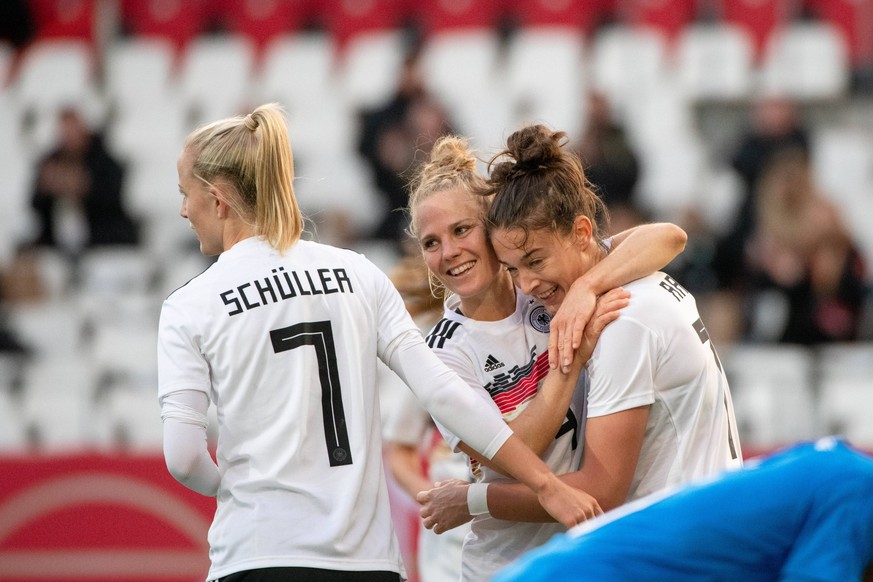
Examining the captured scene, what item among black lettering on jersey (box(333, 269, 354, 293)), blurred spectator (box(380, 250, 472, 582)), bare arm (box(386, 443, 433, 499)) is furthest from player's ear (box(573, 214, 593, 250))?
bare arm (box(386, 443, 433, 499))

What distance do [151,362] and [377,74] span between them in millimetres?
3656

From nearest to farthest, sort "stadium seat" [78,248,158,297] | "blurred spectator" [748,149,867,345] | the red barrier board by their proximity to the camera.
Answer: the red barrier board < "blurred spectator" [748,149,867,345] < "stadium seat" [78,248,158,297]

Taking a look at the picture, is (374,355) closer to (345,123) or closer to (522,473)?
(522,473)

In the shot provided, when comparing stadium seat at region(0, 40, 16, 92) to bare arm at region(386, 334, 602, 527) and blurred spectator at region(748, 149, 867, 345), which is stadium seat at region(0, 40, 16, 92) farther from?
bare arm at region(386, 334, 602, 527)

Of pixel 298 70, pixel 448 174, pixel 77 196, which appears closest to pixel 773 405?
pixel 448 174

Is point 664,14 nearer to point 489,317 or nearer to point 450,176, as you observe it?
point 450,176

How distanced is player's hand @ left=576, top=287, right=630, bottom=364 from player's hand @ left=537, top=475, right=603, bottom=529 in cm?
37

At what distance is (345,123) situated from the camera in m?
10.9

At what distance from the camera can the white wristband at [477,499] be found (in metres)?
3.46

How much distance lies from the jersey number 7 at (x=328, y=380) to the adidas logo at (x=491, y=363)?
53 centimetres

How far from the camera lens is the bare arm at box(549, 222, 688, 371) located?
3.29m

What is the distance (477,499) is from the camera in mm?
3475

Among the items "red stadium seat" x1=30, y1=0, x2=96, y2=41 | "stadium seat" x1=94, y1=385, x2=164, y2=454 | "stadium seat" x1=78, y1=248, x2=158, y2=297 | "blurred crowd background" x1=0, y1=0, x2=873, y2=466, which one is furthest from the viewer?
"red stadium seat" x1=30, y1=0, x2=96, y2=41

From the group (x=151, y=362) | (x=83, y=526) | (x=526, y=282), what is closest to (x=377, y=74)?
(x=151, y=362)
